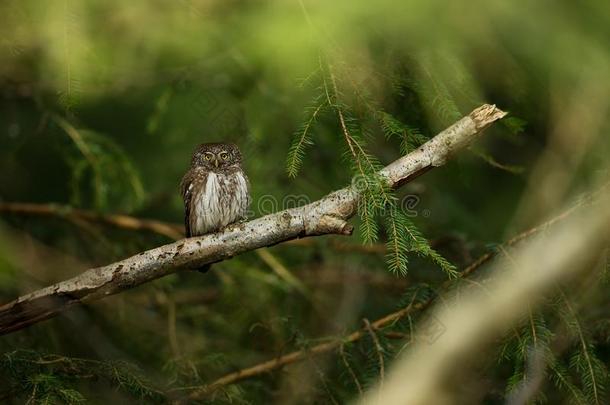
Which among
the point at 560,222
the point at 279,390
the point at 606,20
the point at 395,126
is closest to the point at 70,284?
the point at 279,390

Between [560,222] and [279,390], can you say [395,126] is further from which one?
[279,390]

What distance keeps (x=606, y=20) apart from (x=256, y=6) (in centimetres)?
289

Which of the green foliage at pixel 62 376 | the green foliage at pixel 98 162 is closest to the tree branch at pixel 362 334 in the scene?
the green foliage at pixel 62 376

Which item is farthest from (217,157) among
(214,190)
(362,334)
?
(362,334)

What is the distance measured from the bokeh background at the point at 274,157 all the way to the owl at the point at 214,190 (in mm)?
568

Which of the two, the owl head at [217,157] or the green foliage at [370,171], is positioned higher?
the owl head at [217,157]

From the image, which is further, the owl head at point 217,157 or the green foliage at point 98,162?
the green foliage at point 98,162

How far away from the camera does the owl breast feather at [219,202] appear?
448 cm

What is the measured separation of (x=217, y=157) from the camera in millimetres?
4828

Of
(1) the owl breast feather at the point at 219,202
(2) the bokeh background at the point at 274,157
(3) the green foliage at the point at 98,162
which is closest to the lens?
(2) the bokeh background at the point at 274,157

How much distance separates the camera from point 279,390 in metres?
4.49

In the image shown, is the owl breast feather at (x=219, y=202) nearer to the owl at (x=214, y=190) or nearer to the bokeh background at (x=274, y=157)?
the owl at (x=214, y=190)

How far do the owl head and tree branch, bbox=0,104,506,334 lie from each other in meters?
1.19

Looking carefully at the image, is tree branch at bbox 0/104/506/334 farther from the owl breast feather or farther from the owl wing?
the owl wing
